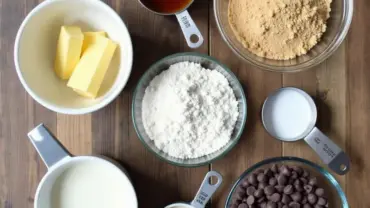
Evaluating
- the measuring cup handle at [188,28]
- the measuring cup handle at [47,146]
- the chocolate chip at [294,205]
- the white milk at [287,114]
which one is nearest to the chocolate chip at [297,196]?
the chocolate chip at [294,205]

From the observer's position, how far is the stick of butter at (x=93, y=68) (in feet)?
2.79

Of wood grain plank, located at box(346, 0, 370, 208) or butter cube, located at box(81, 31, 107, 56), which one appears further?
wood grain plank, located at box(346, 0, 370, 208)

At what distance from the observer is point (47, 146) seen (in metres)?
0.92

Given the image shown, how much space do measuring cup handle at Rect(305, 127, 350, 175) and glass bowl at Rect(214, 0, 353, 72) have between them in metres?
0.15

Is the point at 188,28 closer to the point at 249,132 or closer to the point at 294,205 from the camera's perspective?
the point at 249,132

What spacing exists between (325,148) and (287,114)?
11 centimetres

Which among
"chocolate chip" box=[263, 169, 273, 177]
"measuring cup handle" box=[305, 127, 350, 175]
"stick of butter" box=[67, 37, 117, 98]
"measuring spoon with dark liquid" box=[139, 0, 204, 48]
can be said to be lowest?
Answer: "chocolate chip" box=[263, 169, 273, 177]

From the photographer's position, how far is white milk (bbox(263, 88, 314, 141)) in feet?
3.18

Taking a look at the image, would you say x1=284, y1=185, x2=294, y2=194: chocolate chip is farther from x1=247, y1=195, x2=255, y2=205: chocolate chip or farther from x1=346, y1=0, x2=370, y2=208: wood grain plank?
x1=346, y1=0, x2=370, y2=208: wood grain plank

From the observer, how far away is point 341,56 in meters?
0.99

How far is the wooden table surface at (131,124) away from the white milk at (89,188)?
0.06 metres

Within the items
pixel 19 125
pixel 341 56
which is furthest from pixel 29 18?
pixel 341 56

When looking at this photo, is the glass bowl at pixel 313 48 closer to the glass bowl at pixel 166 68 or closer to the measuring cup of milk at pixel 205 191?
the glass bowl at pixel 166 68

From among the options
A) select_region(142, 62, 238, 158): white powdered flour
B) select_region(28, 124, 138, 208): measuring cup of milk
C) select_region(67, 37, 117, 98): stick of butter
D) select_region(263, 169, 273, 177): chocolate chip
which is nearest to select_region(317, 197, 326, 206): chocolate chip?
select_region(263, 169, 273, 177): chocolate chip
